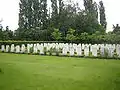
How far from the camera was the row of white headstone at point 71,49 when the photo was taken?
6066mm

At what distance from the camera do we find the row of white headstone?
6066mm

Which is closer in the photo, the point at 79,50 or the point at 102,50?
the point at 102,50

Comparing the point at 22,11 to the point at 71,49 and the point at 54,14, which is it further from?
the point at 71,49

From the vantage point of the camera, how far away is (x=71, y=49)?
22.9 feet

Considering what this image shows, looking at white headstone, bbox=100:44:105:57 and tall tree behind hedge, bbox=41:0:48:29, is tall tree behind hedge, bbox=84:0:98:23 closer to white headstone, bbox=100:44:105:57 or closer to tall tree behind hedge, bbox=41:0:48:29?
white headstone, bbox=100:44:105:57

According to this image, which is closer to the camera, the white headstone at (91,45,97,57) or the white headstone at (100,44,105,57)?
the white headstone at (100,44,105,57)

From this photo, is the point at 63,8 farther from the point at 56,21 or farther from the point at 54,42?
the point at 54,42

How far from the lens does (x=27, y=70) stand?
12.2 feet

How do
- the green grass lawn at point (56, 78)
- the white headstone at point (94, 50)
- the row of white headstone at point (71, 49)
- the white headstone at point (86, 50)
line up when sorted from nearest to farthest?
the green grass lawn at point (56, 78)
the row of white headstone at point (71, 49)
the white headstone at point (94, 50)
the white headstone at point (86, 50)

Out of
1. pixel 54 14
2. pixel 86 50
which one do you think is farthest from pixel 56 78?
pixel 86 50

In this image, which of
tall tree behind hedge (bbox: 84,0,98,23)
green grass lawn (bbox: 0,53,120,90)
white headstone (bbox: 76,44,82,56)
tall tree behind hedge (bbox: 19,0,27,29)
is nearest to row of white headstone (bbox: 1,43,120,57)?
white headstone (bbox: 76,44,82,56)

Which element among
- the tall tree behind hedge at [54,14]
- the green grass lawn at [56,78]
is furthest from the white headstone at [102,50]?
the green grass lawn at [56,78]

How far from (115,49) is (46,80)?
120 inches

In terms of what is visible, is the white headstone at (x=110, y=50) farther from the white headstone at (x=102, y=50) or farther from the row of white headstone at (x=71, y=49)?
the white headstone at (x=102, y=50)
